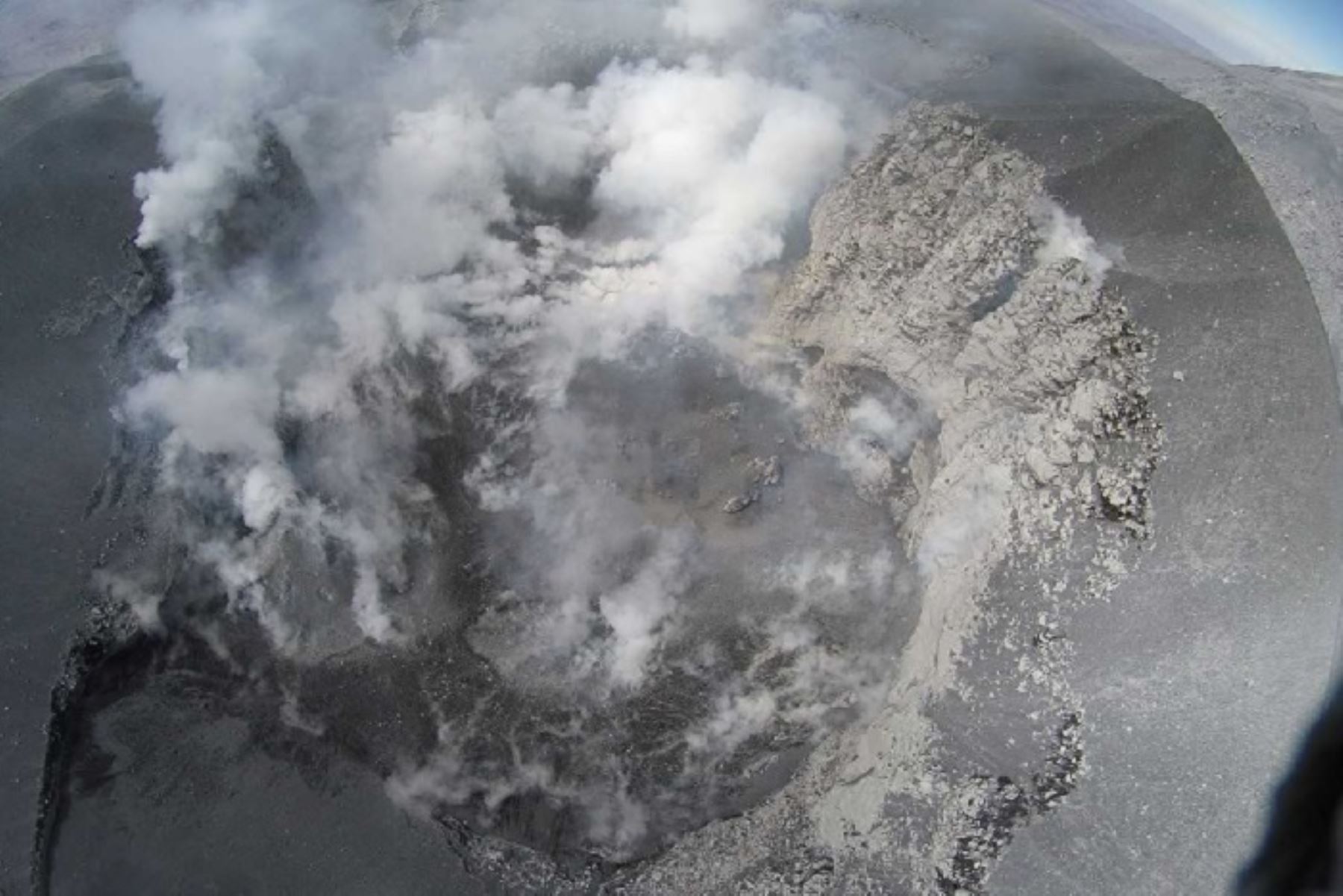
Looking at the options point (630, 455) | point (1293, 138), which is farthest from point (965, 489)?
point (1293, 138)

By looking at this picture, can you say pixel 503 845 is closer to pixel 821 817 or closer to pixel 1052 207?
pixel 821 817

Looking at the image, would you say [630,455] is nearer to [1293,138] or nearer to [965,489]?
[965,489]

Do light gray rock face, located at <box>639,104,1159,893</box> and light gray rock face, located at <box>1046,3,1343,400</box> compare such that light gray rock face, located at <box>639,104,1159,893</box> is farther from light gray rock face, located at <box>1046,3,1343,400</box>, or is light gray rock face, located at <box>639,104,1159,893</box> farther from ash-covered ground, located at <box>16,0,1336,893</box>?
light gray rock face, located at <box>1046,3,1343,400</box>

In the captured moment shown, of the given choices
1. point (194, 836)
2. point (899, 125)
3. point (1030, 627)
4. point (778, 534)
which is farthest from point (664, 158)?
point (194, 836)

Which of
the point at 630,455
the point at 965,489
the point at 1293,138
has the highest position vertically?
the point at 1293,138

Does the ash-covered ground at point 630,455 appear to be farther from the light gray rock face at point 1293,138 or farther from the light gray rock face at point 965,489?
the light gray rock face at point 1293,138

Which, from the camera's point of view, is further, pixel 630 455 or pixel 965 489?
pixel 630 455

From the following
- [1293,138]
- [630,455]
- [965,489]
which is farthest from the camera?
[630,455]

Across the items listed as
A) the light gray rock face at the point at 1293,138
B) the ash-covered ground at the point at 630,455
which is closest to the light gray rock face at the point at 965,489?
the ash-covered ground at the point at 630,455

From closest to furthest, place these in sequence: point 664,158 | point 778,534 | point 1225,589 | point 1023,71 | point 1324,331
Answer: point 1225,589, point 1324,331, point 778,534, point 1023,71, point 664,158

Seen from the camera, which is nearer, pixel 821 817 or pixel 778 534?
pixel 821 817

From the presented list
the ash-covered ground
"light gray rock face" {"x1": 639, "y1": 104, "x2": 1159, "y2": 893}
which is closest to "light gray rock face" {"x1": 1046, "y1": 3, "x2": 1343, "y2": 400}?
the ash-covered ground
